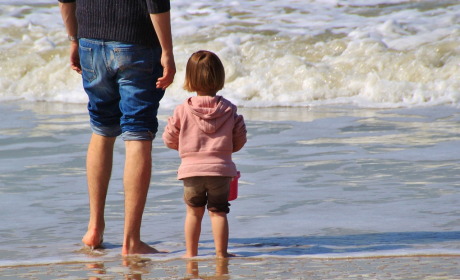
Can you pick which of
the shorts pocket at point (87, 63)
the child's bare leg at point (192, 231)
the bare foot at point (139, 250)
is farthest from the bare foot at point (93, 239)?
the shorts pocket at point (87, 63)

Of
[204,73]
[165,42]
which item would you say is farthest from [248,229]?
[165,42]

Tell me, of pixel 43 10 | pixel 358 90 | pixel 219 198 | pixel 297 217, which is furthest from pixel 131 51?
pixel 43 10

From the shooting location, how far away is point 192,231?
3.00 meters

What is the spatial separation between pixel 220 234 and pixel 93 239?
66cm

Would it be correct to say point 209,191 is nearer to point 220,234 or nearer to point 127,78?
point 220,234

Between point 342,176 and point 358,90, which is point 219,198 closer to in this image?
point 342,176

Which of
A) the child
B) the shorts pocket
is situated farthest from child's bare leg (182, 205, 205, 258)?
the shorts pocket

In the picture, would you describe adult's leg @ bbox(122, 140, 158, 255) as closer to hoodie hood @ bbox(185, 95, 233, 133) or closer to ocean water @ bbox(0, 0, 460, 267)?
ocean water @ bbox(0, 0, 460, 267)

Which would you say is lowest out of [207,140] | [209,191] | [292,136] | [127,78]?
[292,136]

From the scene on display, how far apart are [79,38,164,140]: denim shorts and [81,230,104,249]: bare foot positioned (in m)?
0.52

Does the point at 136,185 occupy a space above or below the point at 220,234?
above

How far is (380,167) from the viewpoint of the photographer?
15.8 feet

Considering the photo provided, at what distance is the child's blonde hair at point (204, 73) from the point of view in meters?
2.93

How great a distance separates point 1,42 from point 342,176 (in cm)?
1009
